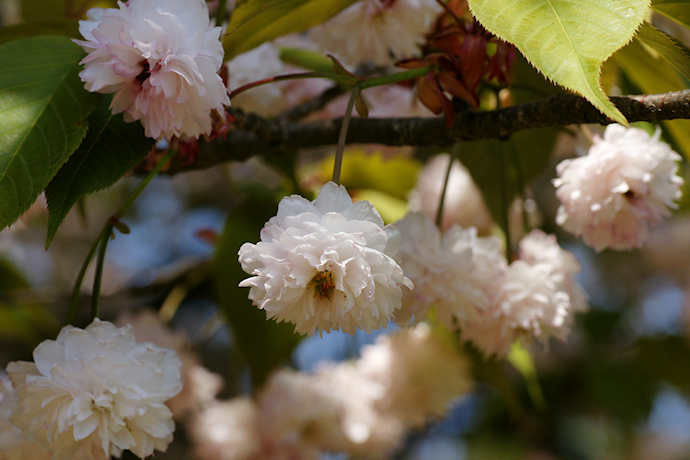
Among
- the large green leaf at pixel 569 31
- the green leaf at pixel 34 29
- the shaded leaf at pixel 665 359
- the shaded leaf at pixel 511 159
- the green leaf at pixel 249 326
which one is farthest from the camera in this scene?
the shaded leaf at pixel 665 359

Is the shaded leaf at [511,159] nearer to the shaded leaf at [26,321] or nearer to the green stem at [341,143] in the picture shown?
the green stem at [341,143]

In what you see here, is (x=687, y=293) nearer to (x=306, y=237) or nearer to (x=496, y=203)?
(x=496, y=203)

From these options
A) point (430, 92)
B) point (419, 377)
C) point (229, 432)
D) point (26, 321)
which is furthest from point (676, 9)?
point (26, 321)

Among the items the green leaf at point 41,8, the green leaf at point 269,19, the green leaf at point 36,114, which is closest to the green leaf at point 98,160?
the green leaf at point 36,114

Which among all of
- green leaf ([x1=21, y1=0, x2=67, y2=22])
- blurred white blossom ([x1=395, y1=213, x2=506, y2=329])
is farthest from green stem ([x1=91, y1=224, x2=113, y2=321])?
green leaf ([x1=21, y1=0, x2=67, y2=22])

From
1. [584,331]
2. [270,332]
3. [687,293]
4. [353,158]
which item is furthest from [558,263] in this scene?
[687,293]

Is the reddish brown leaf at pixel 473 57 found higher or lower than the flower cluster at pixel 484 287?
higher
